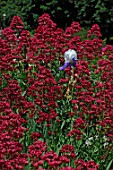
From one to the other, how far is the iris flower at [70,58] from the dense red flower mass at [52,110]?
12cm

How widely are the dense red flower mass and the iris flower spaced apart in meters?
0.12

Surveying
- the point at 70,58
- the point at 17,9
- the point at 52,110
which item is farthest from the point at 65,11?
the point at 52,110

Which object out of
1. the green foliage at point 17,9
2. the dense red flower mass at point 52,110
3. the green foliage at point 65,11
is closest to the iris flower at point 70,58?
the dense red flower mass at point 52,110

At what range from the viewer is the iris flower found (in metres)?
5.68

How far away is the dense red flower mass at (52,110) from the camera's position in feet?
11.8

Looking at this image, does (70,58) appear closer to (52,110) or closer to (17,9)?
(52,110)

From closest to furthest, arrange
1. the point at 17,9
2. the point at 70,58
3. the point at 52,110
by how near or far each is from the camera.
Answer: the point at 52,110 → the point at 70,58 → the point at 17,9

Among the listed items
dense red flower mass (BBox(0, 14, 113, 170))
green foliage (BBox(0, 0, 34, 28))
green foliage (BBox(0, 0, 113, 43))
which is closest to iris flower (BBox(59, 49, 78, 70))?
dense red flower mass (BBox(0, 14, 113, 170))

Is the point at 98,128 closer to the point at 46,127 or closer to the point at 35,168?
the point at 46,127

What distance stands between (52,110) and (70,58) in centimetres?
120

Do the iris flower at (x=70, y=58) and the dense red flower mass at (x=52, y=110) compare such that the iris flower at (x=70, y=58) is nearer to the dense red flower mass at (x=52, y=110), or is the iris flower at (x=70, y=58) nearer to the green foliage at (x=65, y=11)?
the dense red flower mass at (x=52, y=110)

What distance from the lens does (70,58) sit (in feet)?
18.4

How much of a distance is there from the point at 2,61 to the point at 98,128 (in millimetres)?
1139

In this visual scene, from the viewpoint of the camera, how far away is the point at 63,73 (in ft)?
19.8
